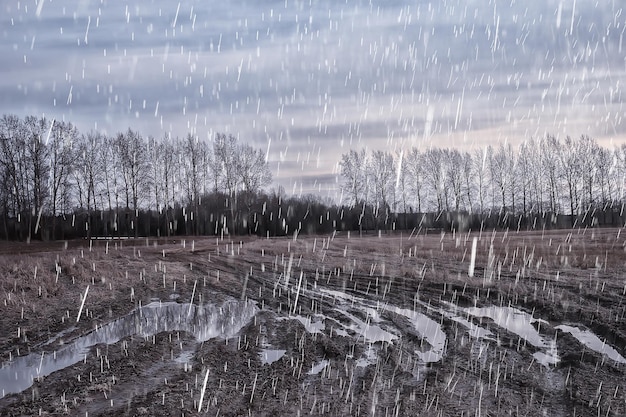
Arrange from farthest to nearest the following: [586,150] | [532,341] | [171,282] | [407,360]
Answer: [586,150] < [171,282] < [532,341] < [407,360]

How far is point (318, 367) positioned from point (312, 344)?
135 cm

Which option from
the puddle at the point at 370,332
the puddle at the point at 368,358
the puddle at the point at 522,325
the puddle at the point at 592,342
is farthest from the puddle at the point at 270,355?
the puddle at the point at 592,342

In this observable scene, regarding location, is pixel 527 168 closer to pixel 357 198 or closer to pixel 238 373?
pixel 357 198

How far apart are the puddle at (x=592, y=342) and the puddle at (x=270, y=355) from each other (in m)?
5.23

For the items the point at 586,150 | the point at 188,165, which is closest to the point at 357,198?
the point at 188,165

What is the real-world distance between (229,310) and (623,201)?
83.4m

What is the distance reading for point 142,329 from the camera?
1050 centimetres

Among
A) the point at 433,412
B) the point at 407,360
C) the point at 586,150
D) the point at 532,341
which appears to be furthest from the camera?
the point at 586,150

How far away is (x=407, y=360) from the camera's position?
796 cm

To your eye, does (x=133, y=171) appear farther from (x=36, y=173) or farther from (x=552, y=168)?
(x=552, y=168)

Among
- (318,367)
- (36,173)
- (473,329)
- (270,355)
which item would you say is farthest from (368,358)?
(36,173)

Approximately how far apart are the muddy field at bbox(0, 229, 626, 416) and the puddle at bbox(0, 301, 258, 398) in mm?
45

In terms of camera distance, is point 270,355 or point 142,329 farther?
point 142,329

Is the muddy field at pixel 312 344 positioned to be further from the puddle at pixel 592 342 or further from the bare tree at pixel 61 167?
the bare tree at pixel 61 167
